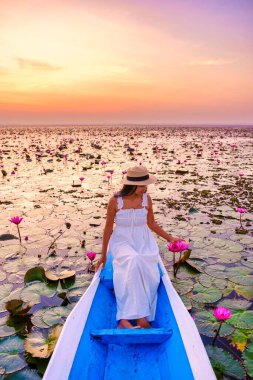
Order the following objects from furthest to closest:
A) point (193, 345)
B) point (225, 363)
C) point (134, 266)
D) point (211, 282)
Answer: point (211, 282)
point (134, 266)
point (225, 363)
point (193, 345)

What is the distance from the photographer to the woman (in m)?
2.95

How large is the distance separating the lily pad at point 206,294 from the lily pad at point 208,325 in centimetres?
24

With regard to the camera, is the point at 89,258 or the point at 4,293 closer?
the point at 4,293

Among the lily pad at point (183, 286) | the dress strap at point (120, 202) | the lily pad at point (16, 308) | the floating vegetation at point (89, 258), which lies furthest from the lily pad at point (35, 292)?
the lily pad at point (183, 286)

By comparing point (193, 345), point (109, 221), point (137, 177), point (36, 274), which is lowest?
point (36, 274)

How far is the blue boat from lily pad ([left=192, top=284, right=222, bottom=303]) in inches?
39.2

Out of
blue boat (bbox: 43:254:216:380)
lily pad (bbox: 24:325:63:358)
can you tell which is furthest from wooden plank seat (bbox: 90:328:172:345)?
lily pad (bbox: 24:325:63:358)

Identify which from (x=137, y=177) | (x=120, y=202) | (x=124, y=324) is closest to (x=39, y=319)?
(x=124, y=324)

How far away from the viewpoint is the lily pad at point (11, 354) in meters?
2.79

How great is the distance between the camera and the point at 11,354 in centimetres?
294

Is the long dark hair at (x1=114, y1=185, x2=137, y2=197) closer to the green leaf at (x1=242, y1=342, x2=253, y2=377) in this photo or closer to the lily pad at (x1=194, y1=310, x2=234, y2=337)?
the lily pad at (x1=194, y1=310, x2=234, y2=337)

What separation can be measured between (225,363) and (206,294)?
3.78 feet

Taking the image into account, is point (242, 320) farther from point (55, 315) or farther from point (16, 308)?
point (16, 308)

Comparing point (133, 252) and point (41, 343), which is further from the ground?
point (133, 252)
